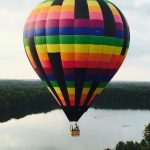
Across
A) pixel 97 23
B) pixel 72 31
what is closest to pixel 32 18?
pixel 72 31

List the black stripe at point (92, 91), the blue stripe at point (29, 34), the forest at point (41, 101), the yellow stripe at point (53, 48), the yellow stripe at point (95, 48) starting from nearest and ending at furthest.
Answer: the yellow stripe at point (95, 48)
the yellow stripe at point (53, 48)
the black stripe at point (92, 91)
the blue stripe at point (29, 34)
the forest at point (41, 101)

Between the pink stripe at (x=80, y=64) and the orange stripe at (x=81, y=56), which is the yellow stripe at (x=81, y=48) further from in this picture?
the pink stripe at (x=80, y=64)

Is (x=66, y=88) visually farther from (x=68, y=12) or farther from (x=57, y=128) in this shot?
(x=57, y=128)

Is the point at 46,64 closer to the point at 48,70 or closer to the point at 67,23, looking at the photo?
the point at 48,70

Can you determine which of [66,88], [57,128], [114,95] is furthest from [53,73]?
[114,95]

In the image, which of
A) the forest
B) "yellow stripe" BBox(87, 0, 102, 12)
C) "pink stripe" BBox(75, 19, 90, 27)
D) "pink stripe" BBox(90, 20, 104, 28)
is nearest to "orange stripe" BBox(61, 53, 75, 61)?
"pink stripe" BBox(75, 19, 90, 27)

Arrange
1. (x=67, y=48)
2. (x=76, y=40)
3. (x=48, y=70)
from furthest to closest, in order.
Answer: (x=48, y=70) < (x=67, y=48) < (x=76, y=40)

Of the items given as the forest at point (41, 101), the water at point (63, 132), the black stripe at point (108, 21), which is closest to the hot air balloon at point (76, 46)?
the black stripe at point (108, 21)
